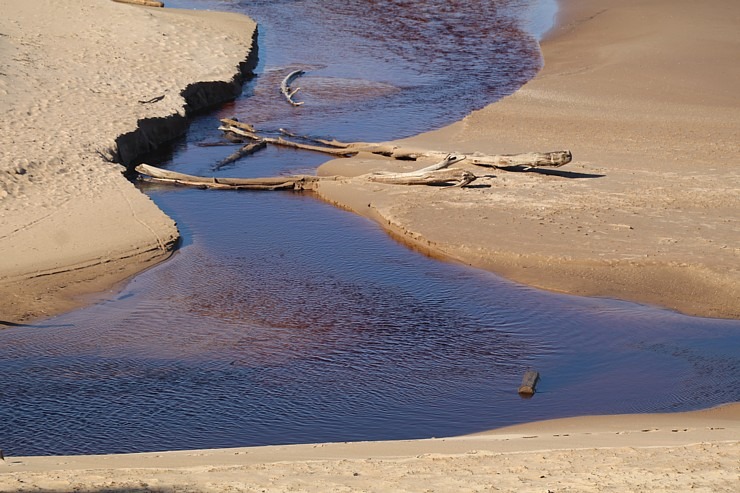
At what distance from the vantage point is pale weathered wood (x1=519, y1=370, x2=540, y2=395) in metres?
9.08

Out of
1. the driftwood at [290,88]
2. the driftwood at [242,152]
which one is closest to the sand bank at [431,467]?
the driftwood at [242,152]

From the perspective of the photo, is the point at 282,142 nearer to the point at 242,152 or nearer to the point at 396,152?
the point at 242,152

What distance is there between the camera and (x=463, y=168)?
1563cm

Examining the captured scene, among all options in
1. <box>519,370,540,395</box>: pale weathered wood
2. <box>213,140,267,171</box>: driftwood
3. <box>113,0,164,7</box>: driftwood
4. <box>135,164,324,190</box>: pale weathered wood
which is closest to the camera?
<box>519,370,540,395</box>: pale weathered wood

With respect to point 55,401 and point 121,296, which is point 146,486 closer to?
point 55,401

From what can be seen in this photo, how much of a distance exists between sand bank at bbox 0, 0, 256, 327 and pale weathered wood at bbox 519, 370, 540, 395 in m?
5.01

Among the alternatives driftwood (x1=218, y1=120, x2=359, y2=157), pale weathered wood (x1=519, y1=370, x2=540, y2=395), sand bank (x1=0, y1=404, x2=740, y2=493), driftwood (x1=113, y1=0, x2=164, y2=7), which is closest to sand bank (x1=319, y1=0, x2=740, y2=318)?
driftwood (x1=218, y1=120, x2=359, y2=157)

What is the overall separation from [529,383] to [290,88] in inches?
581

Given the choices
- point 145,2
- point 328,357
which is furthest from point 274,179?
point 145,2

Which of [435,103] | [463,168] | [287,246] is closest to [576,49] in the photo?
[435,103]

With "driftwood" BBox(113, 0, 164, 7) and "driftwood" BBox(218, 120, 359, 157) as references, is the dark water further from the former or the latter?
"driftwood" BBox(113, 0, 164, 7)

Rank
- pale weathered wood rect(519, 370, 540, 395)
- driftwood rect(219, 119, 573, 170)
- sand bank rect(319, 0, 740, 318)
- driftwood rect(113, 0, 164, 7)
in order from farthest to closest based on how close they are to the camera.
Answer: driftwood rect(113, 0, 164, 7) < driftwood rect(219, 119, 573, 170) < sand bank rect(319, 0, 740, 318) < pale weathered wood rect(519, 370, 540, 395)

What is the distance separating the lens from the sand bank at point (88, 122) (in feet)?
39.0

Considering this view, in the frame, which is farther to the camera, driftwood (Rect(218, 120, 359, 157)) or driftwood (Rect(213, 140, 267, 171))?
driftwood (Rect(218, 120, 359, 157))
